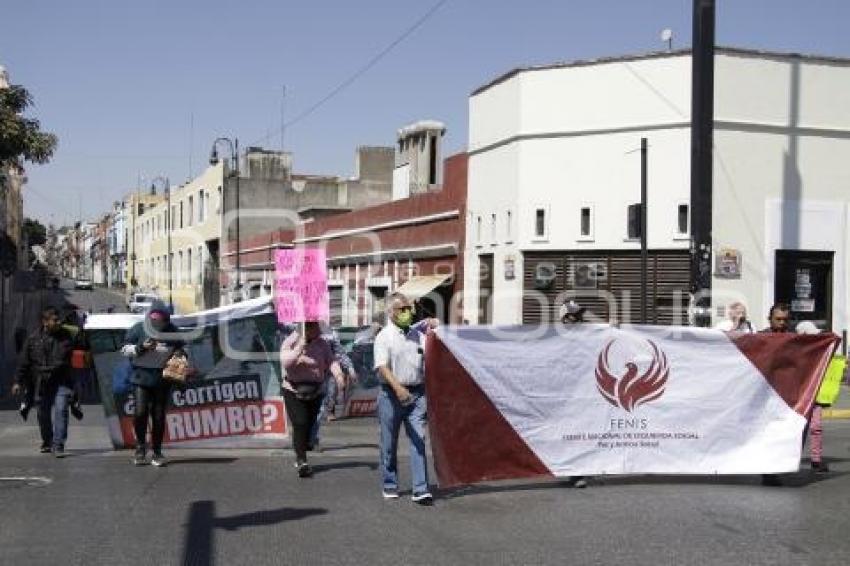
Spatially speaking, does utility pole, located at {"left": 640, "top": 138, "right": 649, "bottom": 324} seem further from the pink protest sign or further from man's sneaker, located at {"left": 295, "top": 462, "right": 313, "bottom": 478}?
man's sneaker, located at {"left": 295, "top": 462, "right": 313, "bottom": 478}

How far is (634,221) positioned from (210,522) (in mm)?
14825

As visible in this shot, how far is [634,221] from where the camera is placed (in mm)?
20844

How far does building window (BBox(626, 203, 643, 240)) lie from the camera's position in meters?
20.4

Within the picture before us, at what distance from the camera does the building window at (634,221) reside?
2042cm

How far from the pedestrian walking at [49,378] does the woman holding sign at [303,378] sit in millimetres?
Result: 2893

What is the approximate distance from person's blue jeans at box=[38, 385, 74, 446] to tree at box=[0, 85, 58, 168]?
6.88 metres

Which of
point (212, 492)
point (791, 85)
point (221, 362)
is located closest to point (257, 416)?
point (221, 362)

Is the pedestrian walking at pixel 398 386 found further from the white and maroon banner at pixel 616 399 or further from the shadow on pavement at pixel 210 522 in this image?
the shadow on pavement at pixel 210 522

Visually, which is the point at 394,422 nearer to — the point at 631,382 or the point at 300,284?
the point at 631,382

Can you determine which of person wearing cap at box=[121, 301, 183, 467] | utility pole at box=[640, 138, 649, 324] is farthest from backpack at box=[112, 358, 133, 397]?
utility pole at box=[640, 138, 649, 324]

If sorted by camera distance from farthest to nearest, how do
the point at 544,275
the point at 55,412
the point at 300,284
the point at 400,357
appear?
1. the point at 544,275
2. the point at 300,284
3. the point at 55,412
4. the point at 400,357

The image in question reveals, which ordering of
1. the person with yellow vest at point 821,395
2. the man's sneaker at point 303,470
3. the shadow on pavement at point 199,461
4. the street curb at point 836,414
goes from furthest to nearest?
the street curb at point 836,414, the shadow on pavement at point 199,461, the person with yellow vest at point 821,395, the man's sneaker at point 303,470

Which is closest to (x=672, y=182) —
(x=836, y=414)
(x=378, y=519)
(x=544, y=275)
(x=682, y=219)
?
(x=682, y=219)

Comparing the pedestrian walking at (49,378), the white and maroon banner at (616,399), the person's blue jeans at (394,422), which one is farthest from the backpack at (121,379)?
the white and maroon banner at (616,399)
